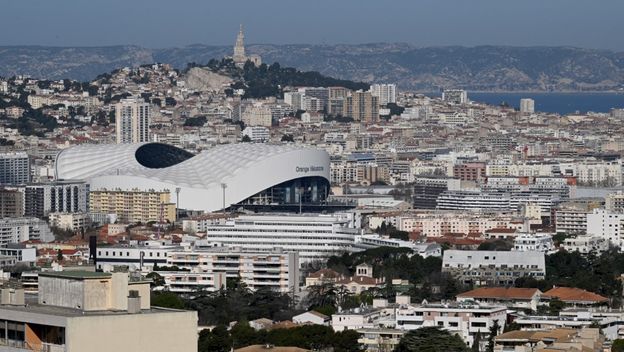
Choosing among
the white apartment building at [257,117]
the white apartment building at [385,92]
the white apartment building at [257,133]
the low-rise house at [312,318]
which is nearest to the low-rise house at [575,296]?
the low-rise house at [312,318]

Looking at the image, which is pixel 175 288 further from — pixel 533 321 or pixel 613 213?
pixel 613 213

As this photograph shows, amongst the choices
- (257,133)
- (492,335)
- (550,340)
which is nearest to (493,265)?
(492,335)

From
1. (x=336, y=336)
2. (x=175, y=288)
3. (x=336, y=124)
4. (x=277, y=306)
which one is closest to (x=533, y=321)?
(x=336, y=336)

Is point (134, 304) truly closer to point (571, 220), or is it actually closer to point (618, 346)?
point (618, 346)

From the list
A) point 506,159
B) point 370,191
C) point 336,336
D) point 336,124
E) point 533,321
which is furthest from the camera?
point 336,124

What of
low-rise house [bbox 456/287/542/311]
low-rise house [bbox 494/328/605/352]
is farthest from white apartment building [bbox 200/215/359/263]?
low-rise house [bbox 494/328/605/352]

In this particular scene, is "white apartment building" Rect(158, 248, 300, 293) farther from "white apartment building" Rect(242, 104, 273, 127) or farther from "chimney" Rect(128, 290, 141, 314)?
"white apartment building" Rect(242, 104, 273, 127)
